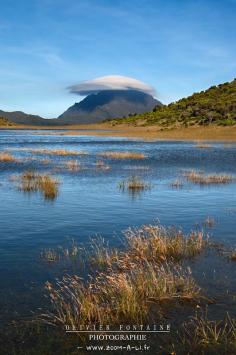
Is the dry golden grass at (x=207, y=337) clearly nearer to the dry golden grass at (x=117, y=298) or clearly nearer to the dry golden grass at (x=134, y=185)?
the dry golden grass at (x=117, y=298)

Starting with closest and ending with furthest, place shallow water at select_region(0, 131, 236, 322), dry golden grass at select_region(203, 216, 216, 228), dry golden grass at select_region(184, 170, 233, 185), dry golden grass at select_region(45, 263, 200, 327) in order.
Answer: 1. dry golden grass at select_region(45, 263, 200, 327)
2. shallow water at select_region(0, 131, 236, 322)
3. dry golden grass at select_region(203, 216, 216, 228)
4. dry golden grass at select_region(184, 170, 233, 185)

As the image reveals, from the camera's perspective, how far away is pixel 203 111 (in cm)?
11719

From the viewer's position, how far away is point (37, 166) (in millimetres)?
43719

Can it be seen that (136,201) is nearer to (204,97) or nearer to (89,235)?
(89,235)

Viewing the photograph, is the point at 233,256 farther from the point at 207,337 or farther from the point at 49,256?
the point at 49,256

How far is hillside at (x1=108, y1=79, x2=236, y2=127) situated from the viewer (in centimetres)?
11012

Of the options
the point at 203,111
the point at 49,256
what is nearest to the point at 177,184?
the point at 49,256

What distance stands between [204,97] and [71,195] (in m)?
127

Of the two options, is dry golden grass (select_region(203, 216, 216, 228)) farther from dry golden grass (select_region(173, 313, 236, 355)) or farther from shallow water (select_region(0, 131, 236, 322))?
dry golden grass (select_region(173, 313, 236, 355))

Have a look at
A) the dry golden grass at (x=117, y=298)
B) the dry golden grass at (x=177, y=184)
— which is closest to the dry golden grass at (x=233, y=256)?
the dry golden grass at (x=117, y=298)

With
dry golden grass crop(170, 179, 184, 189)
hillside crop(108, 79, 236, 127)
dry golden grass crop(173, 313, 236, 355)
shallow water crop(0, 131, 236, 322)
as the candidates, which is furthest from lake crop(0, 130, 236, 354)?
hillside crop(108, 79, 236, 127)

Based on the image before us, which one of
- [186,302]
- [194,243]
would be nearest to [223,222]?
[194,243]

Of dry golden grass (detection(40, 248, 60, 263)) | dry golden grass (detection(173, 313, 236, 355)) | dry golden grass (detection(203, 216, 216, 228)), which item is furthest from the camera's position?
dry golden grass (detection(203, 216, 216, 228))

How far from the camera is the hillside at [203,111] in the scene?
110125 millimetres
